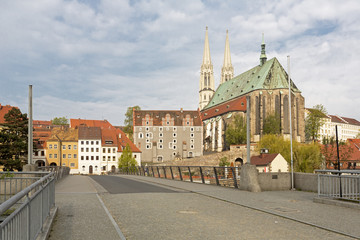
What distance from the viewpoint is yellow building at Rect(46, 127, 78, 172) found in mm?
94562

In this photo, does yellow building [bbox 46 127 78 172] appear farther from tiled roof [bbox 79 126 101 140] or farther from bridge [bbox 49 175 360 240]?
bridge [bbox 49 175 360 240]

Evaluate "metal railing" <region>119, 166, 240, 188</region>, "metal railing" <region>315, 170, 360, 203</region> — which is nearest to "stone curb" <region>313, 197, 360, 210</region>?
"metal railing" <region>315, 170, 360, 203</region>

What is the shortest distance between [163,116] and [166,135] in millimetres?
6167

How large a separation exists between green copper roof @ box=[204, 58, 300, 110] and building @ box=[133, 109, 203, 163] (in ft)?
58.4

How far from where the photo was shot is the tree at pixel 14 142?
192 feet

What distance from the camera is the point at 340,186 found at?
12078 millimetres

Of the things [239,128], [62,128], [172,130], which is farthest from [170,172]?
[172,130]

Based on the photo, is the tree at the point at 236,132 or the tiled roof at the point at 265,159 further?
the tree at the point at 236,132

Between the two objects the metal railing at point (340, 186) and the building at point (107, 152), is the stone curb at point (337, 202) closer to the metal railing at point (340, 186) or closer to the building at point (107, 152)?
the metal railing at point (340, 186)

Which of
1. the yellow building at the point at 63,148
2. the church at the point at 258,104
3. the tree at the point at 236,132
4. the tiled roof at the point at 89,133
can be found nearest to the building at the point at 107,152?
the tiled roof at the point at 89,133

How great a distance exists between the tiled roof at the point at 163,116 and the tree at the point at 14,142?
49153 millimetres

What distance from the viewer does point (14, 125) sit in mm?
62938

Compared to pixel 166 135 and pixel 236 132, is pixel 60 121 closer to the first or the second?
pixel 166 135

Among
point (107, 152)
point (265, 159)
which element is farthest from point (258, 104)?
point (265, 159)
